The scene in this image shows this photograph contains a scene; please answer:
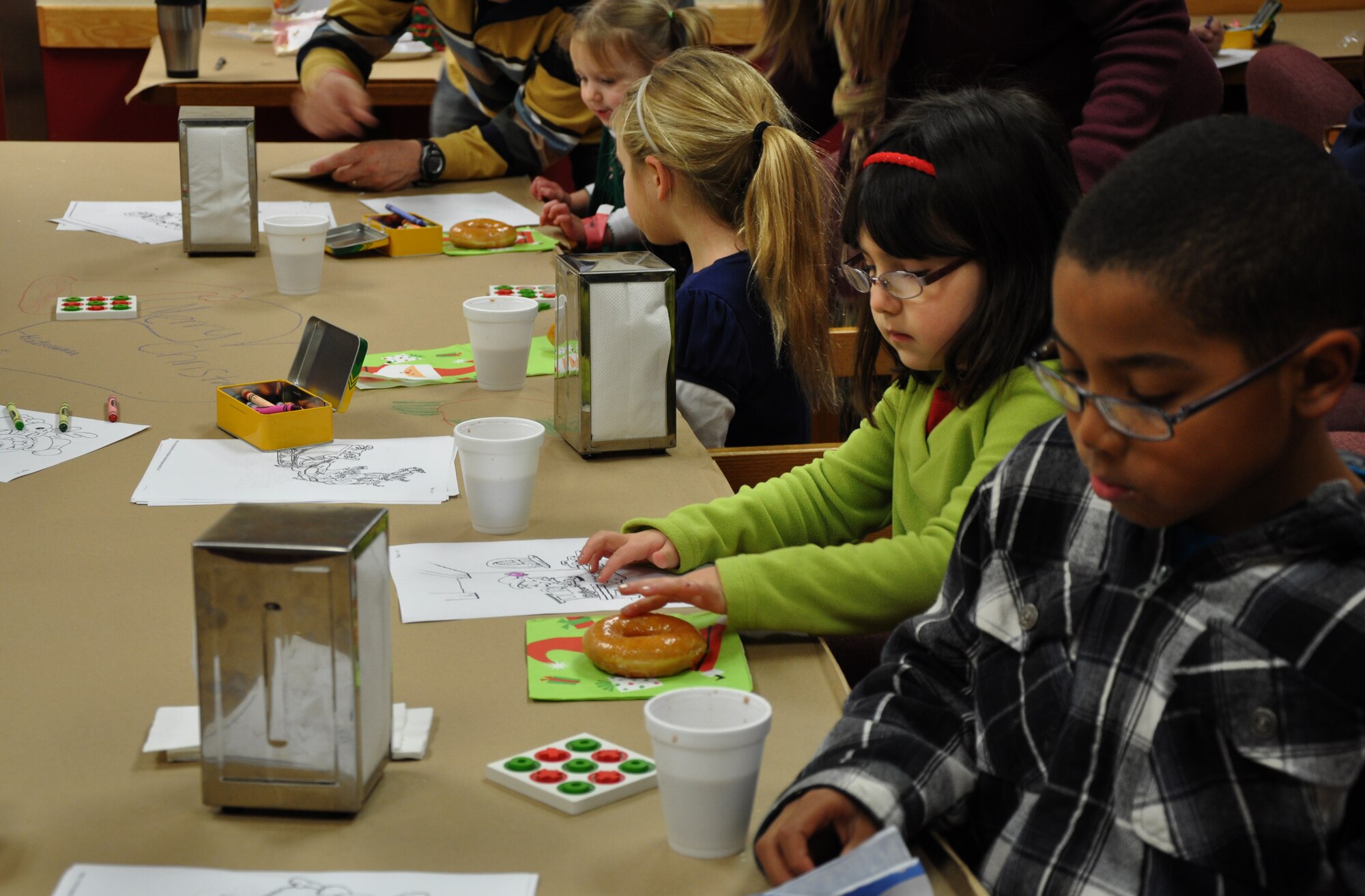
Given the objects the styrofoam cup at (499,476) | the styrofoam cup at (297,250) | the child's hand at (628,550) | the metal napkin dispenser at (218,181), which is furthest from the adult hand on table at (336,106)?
the child's hand at (628,550)

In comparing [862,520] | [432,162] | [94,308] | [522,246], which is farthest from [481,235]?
[862,520]

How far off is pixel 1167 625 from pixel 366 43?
9.43ft

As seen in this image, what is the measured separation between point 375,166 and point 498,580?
74.5 inches

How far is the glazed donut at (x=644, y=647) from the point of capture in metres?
1.04

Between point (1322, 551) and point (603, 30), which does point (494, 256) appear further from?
point (1322, 551)

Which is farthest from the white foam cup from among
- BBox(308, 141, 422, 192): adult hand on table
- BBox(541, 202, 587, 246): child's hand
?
BBox(308, 141, 422, 192): adult hand on table

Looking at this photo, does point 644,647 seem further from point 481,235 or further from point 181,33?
point 181,33

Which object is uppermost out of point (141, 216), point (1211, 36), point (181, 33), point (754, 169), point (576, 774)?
point (1211, 36)

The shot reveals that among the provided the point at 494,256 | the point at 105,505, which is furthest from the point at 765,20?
the point at 105,505

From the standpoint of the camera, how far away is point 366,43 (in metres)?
3.29

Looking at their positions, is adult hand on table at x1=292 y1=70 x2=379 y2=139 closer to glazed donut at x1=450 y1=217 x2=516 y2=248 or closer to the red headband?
glazed donut at x1=450 y1=217 x2=516 y2=248

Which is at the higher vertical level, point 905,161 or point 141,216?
point 905,161

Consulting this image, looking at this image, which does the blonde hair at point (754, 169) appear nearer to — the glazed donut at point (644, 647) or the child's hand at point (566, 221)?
the child's hand at point (566, 221)

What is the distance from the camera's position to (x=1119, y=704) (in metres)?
0.86
